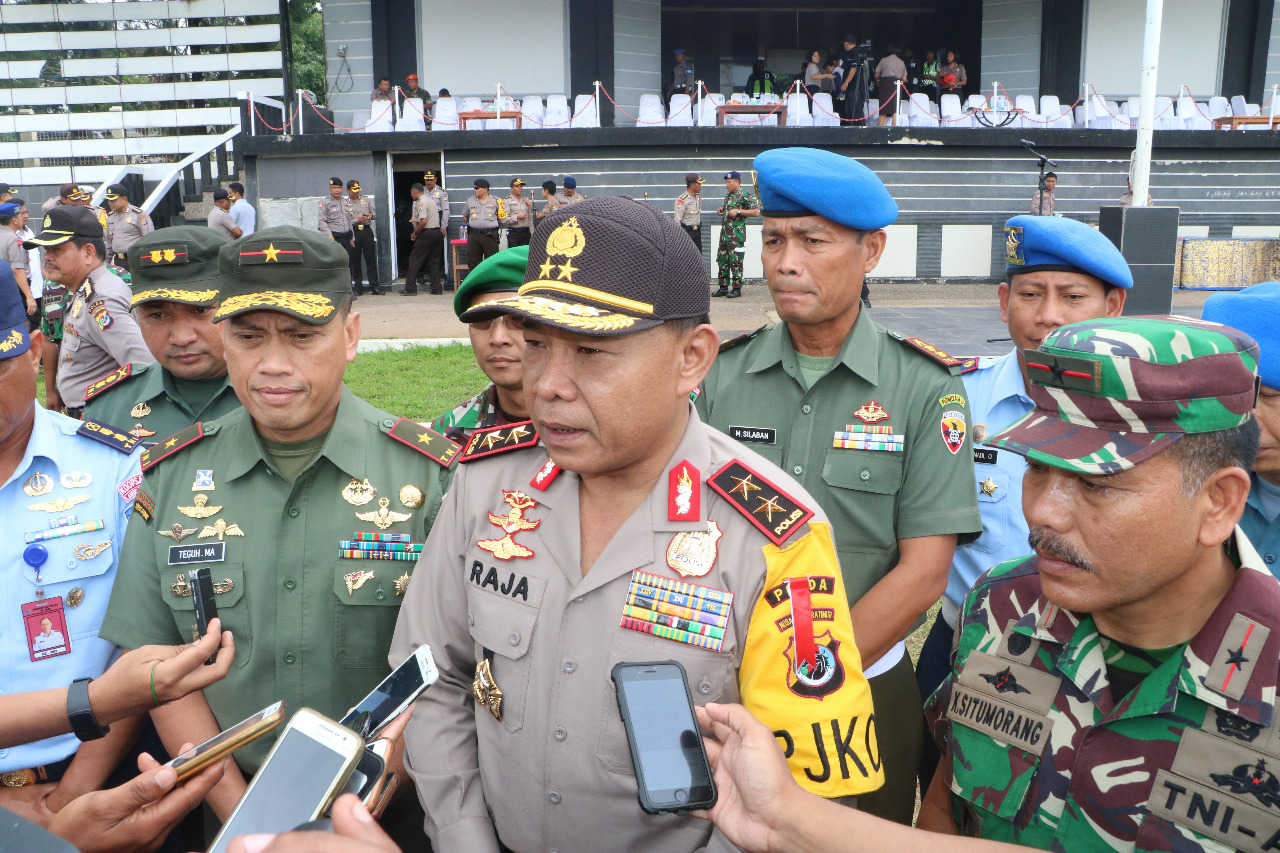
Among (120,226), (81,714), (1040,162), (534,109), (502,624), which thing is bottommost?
(81,714)

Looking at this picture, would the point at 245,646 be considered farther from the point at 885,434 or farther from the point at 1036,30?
the point at 1036,30

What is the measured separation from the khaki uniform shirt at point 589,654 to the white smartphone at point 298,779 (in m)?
0.41

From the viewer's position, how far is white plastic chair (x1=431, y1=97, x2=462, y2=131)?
19.2 metres

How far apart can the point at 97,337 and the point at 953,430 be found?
14.5 ft

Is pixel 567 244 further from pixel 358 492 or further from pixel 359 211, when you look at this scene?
pixel 359 211

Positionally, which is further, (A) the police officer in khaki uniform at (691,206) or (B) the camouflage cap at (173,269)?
(A) the police officer in khaki uniform at (691,206)

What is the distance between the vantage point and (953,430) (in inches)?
107

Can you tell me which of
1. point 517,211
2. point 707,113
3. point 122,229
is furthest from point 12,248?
point 707,113

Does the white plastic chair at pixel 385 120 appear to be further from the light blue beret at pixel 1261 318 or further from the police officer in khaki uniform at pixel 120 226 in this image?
the light blue beret at pixel 1261 318

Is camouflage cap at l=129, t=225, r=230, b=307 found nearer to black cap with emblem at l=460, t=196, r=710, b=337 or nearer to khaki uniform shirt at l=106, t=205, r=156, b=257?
black cap with emblem at l=460, t=196, r=710, b=337

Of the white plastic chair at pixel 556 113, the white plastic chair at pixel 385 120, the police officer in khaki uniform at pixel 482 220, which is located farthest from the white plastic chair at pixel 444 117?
the police officer in khaki uniform at pixel 482 220

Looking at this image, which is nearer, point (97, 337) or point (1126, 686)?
point (1126, 686)

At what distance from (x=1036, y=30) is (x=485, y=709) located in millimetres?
25420

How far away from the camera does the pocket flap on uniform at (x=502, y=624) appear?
72.4 inches
